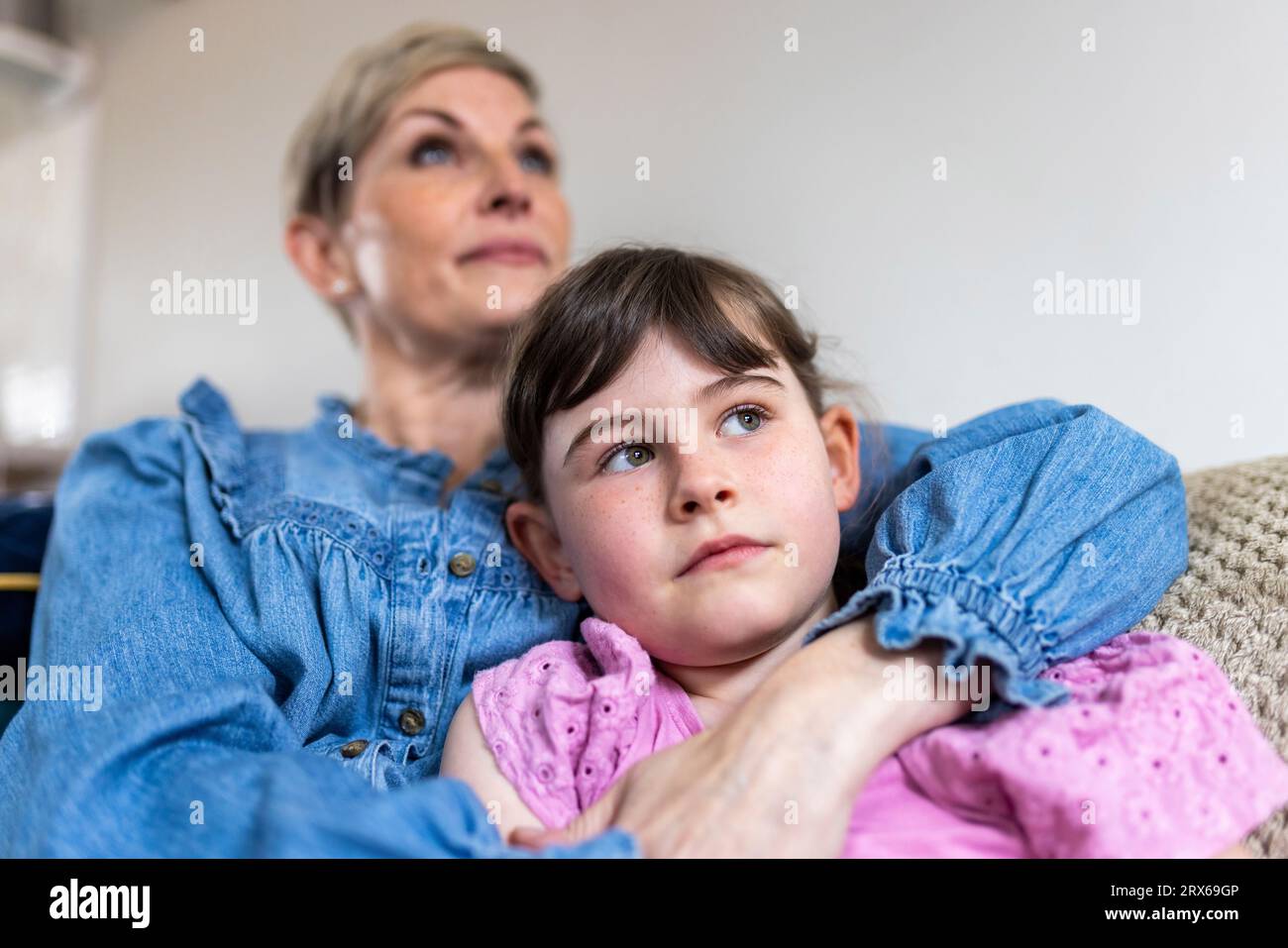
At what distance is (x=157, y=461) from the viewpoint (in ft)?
4.42

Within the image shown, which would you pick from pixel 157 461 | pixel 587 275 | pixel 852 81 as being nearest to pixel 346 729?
pixel 157 461

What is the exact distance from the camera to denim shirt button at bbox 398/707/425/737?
1.17m

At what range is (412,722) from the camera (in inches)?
46.1

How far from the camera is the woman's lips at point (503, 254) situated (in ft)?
5.31

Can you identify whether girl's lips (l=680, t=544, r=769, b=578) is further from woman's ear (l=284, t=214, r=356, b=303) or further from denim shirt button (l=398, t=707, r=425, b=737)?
woman's ear (l=284, t=214, r=356, b=303)

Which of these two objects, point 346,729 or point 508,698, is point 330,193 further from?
point 508,698

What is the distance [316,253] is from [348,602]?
905 mm

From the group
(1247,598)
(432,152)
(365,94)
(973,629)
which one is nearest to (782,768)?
(973,629)

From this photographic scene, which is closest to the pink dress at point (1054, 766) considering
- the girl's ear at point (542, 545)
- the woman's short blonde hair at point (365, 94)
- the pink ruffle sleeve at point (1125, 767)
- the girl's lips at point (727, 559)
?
the pink ruffle sleeve at point (1125, 767)

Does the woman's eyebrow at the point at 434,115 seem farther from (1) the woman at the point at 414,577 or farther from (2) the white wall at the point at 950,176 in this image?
(2) the white wall at the point at 950,176

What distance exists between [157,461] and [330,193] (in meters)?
0.67

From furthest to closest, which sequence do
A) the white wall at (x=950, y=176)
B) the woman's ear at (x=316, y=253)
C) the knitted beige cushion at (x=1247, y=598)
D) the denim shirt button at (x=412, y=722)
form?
the woman's ear at (x=316, y=253)
the white wall at (x=950, y=176)
the denim shirt button at (x=412, y=722)
the knitted beige cushion at (x=1247, y=598)

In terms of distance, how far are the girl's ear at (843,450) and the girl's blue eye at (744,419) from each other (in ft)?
0.48

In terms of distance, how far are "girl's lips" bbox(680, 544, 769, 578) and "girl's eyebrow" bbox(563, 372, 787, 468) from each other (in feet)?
0.52
